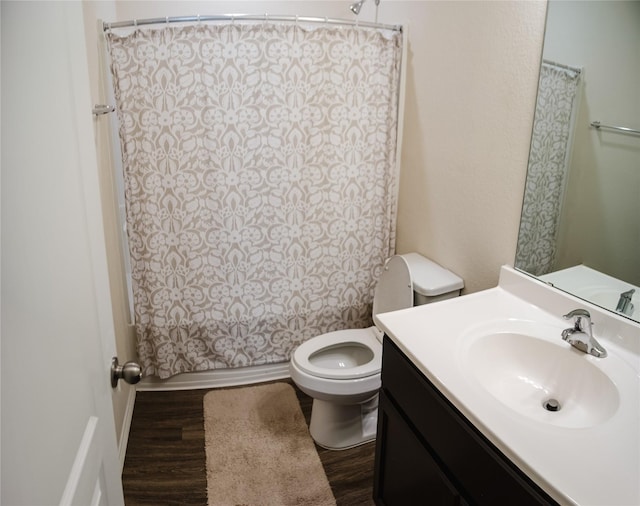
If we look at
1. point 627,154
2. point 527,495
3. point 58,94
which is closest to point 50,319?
point 58,94

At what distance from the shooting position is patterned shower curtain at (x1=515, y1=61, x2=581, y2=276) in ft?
4.75

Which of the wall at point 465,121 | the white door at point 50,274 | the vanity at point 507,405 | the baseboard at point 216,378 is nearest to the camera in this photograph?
the white door at point 50,274

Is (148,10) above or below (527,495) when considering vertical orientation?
above

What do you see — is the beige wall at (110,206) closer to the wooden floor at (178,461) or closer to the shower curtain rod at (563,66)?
the wooden floor at (178,461)

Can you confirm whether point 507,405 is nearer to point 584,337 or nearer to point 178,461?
point 584,337

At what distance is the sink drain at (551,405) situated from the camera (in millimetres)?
1224

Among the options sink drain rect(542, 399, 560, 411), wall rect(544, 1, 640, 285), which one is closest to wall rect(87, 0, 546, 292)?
wall rect(544, 1, 640, 285)

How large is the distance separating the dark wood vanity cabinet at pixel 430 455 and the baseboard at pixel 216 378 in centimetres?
110

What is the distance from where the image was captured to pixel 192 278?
90.7 inches

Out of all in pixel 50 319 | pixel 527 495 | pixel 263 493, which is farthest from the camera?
pixel 263 493

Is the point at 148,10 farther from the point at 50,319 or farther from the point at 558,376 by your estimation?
the point at 558,376

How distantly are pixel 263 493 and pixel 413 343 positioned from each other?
102 centimetres

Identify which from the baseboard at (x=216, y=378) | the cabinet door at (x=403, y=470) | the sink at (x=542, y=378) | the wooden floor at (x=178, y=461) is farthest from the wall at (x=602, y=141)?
the baseboard at (x=216, y=378)

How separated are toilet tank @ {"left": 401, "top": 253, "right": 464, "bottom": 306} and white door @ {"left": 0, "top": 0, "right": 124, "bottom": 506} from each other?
1303 mm
